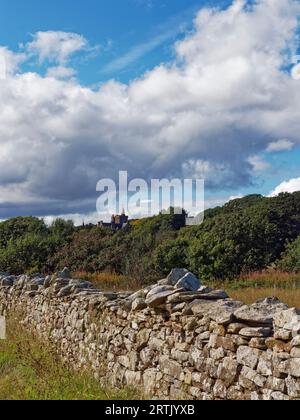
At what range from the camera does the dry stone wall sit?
498cm

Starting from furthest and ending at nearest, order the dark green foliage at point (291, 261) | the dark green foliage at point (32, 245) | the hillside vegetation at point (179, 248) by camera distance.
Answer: the dark green foliage at point (32, 245) → the hillside vegetation at point (179, 248) → the dark green foliage at point (291, 261)

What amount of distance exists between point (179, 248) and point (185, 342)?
58.3ft

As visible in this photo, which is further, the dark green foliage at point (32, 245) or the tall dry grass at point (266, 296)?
the dark green foliage at point (32, 245)

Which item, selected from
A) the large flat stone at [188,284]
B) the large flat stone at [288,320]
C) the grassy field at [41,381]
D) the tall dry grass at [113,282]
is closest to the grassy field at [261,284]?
the tall dry grass at [113,282]

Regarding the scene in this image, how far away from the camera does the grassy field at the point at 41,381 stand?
6.58 m

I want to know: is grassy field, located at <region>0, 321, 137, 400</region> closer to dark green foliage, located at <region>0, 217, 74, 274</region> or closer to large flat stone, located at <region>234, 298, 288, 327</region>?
large flat stone, located at <region>234, 298, 288, 327</region>

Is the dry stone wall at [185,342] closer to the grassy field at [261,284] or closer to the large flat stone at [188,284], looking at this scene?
the large flat stone at [188,284]

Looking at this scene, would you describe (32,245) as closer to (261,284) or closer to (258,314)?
(261,284)

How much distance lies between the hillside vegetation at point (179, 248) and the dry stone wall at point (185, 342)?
37.0 feet

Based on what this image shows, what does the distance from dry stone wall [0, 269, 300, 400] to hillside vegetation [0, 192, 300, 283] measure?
443 inches

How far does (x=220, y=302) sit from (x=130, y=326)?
1840 millimetres

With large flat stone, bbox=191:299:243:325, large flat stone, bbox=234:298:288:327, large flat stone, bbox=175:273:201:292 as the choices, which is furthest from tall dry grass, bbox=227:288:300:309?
large flat stone, bbox=234:298:288:327

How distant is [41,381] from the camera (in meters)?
7.20

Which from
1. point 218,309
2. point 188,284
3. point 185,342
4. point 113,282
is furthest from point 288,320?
point 113,282
